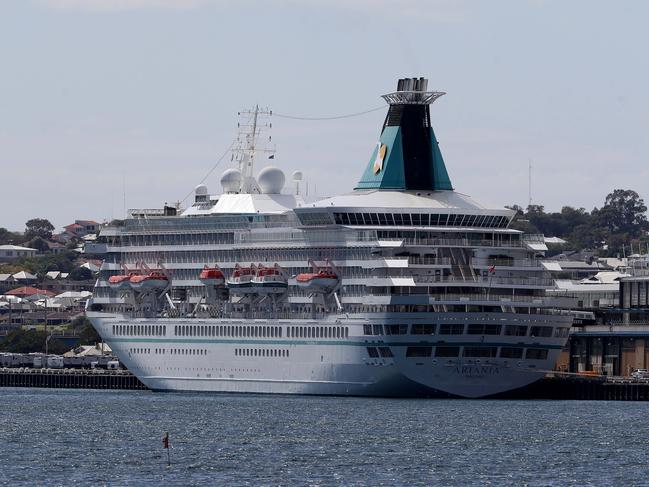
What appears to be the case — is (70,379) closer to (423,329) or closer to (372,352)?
(372,352)

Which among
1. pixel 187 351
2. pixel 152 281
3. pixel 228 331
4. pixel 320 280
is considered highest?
pixel 152 281

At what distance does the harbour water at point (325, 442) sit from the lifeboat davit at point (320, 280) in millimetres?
6292

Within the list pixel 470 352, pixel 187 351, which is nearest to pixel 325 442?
pixel 470 352

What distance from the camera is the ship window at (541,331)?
4862 inches

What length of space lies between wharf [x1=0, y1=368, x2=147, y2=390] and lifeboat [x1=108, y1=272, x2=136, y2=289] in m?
13.4

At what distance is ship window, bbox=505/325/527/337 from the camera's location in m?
122

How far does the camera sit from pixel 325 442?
95.9m

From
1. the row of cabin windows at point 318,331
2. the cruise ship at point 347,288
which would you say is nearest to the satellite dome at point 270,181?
the cruise ship at point 347,288

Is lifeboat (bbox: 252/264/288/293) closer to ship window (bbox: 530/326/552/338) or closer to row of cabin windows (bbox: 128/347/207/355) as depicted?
row of cabin windows (bbox: 128/347/207/355)

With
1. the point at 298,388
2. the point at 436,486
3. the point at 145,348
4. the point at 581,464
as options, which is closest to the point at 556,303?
the point at 298,388

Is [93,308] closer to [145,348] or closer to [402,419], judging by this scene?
[145,348]

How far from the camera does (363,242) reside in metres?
125

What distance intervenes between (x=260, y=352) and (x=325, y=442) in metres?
35.6

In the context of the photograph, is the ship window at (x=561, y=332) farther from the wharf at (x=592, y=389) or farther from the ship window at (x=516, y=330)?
the wharf at (x=592, y=389)
